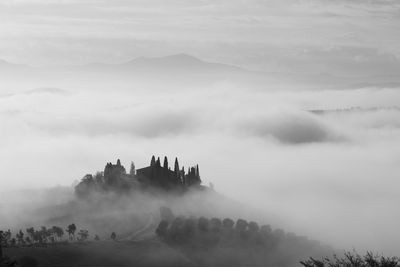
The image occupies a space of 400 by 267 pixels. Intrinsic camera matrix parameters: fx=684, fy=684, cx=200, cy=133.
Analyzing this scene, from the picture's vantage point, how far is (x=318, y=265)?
326 feet

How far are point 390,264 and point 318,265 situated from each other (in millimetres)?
11606

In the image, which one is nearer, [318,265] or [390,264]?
[390,264]

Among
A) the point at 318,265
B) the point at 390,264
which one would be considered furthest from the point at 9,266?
the point at 390,264

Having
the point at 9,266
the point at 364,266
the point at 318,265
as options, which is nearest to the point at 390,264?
the point at 364,266

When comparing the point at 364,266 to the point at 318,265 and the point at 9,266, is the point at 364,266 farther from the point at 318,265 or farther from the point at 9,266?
the point at 9,266

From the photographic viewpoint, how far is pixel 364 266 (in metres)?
94.6

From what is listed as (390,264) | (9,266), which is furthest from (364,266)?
(9,266)

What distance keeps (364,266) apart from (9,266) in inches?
1950

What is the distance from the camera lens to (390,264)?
300ft

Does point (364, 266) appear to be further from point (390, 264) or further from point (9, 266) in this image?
point (9, 266)

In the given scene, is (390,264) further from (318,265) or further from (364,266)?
(318,265)

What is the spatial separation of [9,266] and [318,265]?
44116 millimetres

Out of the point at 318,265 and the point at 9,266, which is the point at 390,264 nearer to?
the point at 318,265
